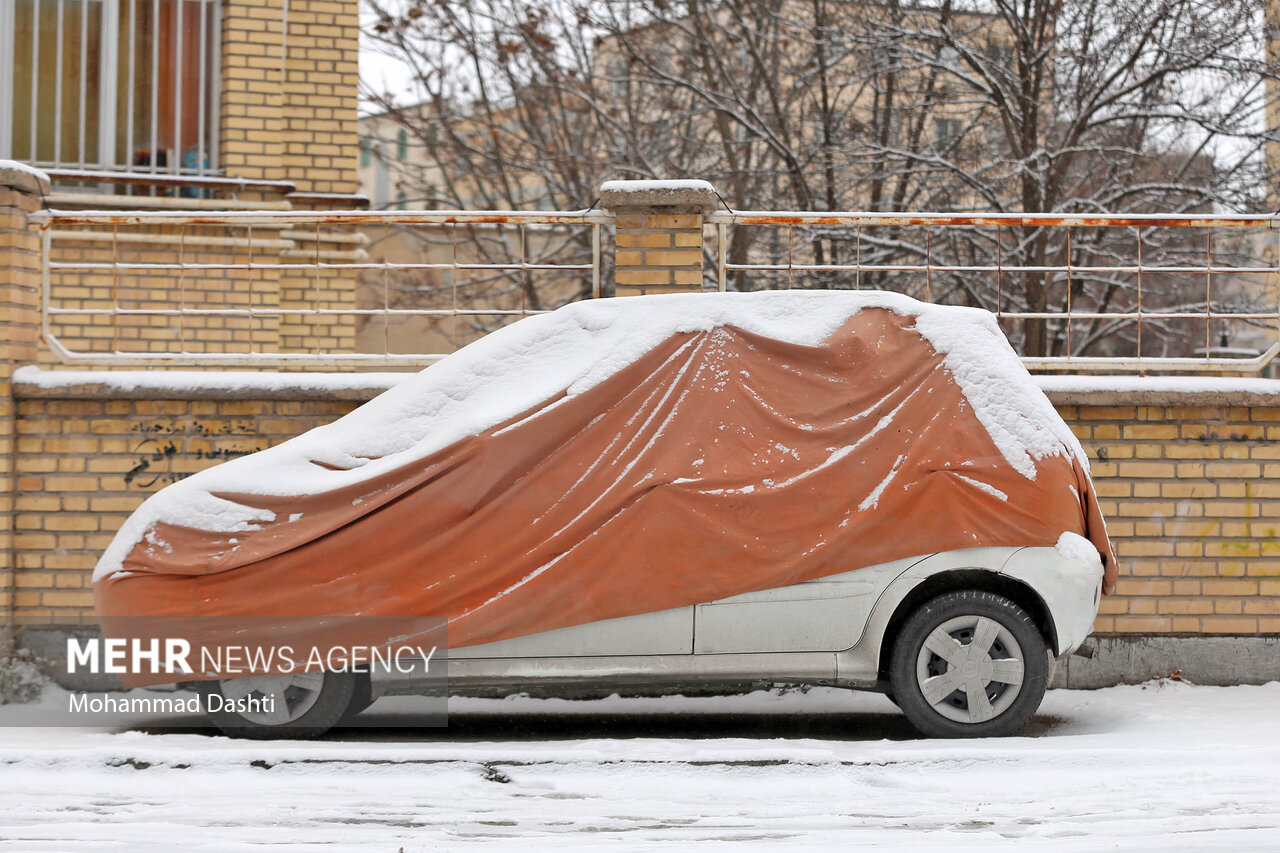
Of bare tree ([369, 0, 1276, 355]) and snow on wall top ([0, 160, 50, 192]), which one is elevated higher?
bare tree ([369, 0, 1276, 355])

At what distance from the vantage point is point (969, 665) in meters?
4.68

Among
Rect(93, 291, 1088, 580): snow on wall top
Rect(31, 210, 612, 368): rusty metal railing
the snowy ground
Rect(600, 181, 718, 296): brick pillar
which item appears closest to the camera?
the snowy ground

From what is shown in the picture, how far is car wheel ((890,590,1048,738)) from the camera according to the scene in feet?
15.3

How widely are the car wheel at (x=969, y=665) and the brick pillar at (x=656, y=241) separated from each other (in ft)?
7.13

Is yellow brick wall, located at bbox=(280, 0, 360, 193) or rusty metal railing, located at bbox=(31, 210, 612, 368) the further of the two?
yellow brick wall, located at bbox=(280, 0, 360, 193)

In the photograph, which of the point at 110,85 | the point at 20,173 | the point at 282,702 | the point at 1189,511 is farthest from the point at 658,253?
the point at 110,85

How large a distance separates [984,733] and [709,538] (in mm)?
1329

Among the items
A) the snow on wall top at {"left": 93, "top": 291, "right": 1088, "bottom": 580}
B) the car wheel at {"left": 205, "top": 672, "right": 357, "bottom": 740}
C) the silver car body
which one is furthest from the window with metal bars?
the silver car body

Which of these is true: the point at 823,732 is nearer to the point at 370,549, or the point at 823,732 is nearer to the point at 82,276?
the point at 370,549

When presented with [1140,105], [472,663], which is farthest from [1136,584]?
[1140,105]

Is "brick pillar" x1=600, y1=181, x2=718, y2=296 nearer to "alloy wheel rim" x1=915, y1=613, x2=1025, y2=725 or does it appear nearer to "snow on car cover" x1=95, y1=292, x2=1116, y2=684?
"snow on car cover" x1=95, y1=292, x2=1116, y2=684

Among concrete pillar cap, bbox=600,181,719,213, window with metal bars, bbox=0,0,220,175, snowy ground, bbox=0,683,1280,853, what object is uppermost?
window with metal bars, bbox=0,0,220,175

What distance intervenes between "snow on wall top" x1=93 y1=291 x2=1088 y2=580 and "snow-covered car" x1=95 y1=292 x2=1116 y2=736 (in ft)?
0.06

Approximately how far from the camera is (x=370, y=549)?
15.1 feet
